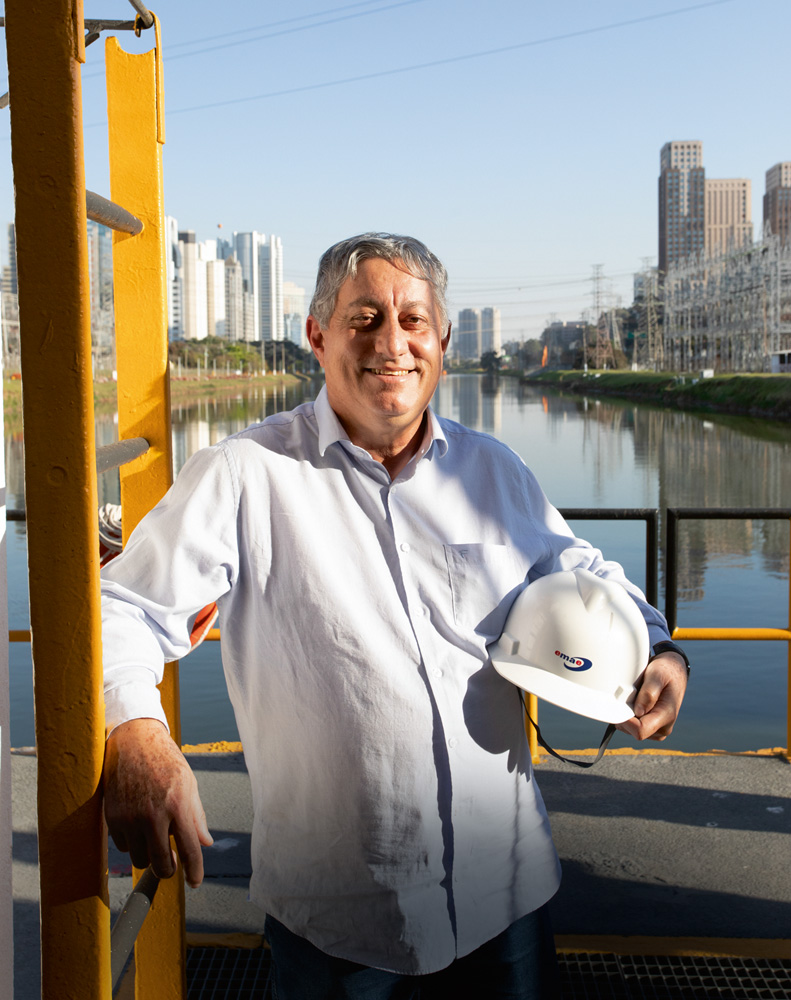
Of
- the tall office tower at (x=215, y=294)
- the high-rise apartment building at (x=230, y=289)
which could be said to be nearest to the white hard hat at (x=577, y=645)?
the high-rise apartment building at (x=230, y=289)

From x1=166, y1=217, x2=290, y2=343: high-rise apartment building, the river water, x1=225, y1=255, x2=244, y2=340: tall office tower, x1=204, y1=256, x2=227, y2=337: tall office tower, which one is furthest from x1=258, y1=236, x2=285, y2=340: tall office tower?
the river water

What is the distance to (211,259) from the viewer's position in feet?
392

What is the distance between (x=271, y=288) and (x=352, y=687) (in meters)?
140

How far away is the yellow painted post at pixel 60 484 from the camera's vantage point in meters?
0.75

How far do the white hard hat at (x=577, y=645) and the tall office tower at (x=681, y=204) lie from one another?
566 ft

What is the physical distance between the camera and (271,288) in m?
136

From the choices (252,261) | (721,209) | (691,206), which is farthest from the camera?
(721,209)

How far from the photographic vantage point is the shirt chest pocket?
4.75 ft

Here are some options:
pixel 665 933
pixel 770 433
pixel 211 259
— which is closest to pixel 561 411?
pixel 770 433

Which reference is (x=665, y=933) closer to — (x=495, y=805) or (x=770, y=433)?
(x=495, y=805)

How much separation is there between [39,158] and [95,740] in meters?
0.49

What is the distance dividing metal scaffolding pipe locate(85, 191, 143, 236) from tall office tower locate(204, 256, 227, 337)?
376 ft

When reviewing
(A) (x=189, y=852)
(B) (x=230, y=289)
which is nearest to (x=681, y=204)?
(B) (x=230, y=289)

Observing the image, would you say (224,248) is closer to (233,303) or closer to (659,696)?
(233,303)
